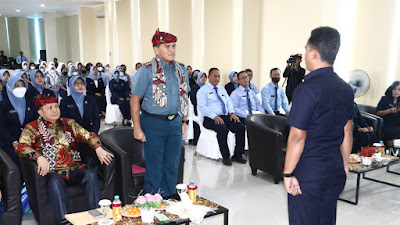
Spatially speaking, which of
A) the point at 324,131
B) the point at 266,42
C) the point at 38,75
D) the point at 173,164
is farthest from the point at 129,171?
the point at 266,42

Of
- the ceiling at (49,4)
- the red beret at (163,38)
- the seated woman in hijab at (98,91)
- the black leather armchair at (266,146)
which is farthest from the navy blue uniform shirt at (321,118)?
the ceiling at (49,4)

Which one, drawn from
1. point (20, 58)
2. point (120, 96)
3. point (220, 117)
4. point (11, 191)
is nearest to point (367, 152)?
point (220, 117)

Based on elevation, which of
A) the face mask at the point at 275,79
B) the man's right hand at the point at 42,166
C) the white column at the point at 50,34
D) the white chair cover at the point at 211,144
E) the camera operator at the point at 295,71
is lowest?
the white chair cover at the point at 211,144

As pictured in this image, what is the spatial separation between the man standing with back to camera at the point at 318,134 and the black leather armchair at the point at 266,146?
2286 mm

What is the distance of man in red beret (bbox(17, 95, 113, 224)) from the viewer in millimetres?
2963

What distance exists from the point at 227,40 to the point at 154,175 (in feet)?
19.2

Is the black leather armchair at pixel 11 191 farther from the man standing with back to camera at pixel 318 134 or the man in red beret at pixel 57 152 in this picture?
the man standing with back to camera at pixel 318 134

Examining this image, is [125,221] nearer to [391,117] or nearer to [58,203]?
[58,203]

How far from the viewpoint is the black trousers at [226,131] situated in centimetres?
525

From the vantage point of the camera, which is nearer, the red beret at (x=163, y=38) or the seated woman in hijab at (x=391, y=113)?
the red beret at (x=163, y=38)

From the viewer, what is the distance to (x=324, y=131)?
6.12ft

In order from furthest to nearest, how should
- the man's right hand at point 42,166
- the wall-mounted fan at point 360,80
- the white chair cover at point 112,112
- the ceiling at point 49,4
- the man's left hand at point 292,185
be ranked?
the ceiling at point 49,4 < the white chair cover at point 112,112 < the wall-mounted fan at point 360,80 < the man's right hand at point 42,166 < the man's left hand at point 292,185

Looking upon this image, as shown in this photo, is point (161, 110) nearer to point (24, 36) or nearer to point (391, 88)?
point (391, 88)

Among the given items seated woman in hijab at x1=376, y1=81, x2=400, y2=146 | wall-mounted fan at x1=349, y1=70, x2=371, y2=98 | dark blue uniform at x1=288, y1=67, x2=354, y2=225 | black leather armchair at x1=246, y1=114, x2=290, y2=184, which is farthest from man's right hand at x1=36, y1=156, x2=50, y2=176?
wall-mounted fan at x1=349, y1=70, x2=371, y2=98
